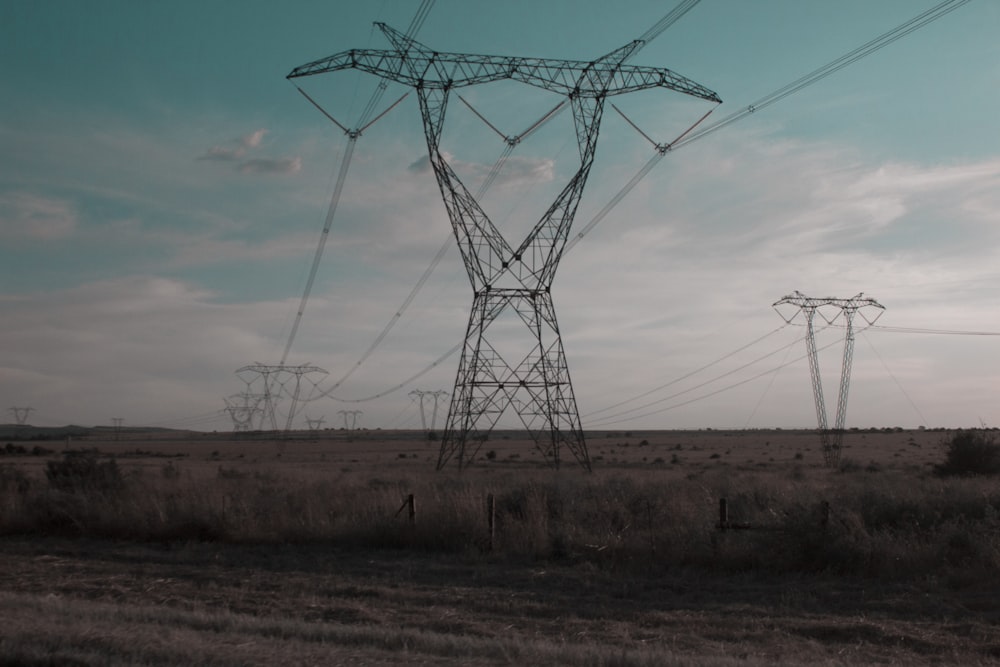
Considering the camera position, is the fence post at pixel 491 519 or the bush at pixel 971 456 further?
the bush at pixel 971 456

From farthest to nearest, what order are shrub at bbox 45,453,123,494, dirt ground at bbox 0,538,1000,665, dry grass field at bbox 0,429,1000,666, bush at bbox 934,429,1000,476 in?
bush at bbox 934,429,1000,476 < shrub at bbox 45,453,123,494 < dirt ground at bbox 0,538,1000,665 < dry grass field at bbox 0,429,1000,666

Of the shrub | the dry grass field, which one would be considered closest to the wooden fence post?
the dry grass field

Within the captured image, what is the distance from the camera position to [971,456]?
5066cm

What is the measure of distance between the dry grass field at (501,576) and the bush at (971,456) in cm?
2777

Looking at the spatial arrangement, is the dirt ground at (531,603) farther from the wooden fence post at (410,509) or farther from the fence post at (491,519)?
the wooden fence post at (410,509)

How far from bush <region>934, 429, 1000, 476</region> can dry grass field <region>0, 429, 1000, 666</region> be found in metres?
27.8

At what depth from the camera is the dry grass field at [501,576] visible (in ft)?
38.1

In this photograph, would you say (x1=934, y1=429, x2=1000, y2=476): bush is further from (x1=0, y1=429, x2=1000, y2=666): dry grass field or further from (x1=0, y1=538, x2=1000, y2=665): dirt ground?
(x1=0, y1=538, x2=1000, y2=665): dirt ground

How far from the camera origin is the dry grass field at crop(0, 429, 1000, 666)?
1161cm

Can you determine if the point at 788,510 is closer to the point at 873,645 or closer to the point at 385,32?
the point at 873,645

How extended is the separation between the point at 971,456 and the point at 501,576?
41084 mm

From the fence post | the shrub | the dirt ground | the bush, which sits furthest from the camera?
the bush

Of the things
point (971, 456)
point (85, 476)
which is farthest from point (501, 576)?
point (971, 456)

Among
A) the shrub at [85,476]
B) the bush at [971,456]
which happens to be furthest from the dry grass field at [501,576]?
the bush at [971,456]
